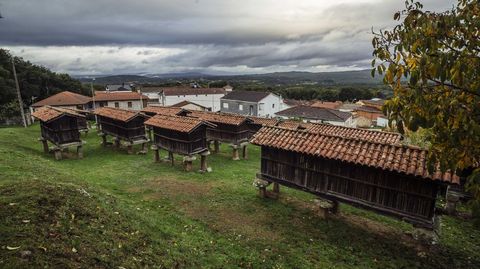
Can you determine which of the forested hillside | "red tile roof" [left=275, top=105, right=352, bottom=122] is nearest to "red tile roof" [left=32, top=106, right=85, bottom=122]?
the forested hillside

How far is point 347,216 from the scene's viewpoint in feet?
41.9

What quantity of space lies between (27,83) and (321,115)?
50.0 meters

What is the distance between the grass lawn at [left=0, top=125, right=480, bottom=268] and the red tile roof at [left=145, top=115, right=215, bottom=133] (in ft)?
12.6

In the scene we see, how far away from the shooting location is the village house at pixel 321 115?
164 feet

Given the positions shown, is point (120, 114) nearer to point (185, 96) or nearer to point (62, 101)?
point (62, 101)

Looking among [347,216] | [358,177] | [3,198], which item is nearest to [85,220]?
[3,198]

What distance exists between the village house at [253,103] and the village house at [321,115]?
14.9 feet

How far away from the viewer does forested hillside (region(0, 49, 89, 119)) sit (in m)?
40.7

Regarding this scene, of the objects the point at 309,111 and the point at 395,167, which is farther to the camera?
the point at 309,111

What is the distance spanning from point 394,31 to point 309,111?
164ft

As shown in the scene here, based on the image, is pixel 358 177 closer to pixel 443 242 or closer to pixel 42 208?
pixel 443 242

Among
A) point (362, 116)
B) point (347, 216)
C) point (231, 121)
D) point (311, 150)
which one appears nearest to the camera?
point (311, 150)

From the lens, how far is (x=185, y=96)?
65.1 m

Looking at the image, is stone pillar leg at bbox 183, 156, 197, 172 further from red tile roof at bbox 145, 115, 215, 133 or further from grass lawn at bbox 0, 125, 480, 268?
grass lawn at bbox 0, 125, 480, 268
